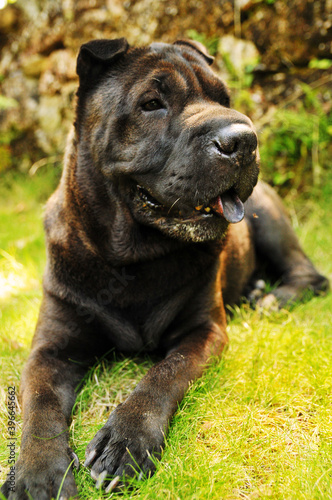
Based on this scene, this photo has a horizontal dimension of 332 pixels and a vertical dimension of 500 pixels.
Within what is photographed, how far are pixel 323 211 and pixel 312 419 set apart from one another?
10.9 ft

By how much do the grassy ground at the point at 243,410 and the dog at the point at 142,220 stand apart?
0.37ft

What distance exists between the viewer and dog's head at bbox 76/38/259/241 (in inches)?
82.0

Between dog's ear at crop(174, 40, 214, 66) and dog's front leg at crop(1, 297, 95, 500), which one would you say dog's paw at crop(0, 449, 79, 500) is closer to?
dog's front leg at crop(1, 297, 95, 500)

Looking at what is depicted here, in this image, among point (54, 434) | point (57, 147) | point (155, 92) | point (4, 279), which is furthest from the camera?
point (57, 147)

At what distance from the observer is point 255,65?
17.5 feet

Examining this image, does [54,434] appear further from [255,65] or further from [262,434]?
[255,65]

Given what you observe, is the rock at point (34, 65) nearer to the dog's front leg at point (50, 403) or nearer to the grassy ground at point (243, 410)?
the grassy ground at point (243, 410)

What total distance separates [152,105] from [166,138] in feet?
0.69

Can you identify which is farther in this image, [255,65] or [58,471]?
[255,65]

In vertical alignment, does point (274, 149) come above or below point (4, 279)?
below

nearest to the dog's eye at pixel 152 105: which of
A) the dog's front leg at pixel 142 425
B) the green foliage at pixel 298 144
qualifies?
the dog's front leg at pixel 142 425

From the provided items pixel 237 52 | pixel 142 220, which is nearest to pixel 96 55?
pixel 142 220

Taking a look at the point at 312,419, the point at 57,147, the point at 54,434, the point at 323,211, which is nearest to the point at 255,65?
the point at 323,211

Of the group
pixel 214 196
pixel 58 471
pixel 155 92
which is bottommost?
pixel 58 471
